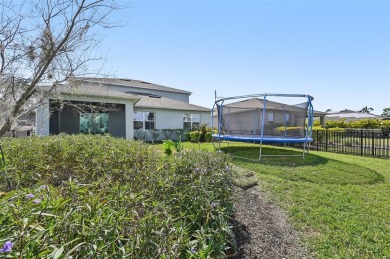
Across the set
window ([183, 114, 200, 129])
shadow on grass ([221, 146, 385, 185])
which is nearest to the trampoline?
shadow on grass ([221, 146, 385, 185])

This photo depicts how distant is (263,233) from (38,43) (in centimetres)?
488

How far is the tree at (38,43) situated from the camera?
13.9ft

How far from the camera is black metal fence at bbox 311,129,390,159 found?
10.1 metres

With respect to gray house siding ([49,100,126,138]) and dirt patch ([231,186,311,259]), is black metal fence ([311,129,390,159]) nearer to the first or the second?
dirt patch ([231,186,311,259])

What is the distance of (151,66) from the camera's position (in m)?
9.40

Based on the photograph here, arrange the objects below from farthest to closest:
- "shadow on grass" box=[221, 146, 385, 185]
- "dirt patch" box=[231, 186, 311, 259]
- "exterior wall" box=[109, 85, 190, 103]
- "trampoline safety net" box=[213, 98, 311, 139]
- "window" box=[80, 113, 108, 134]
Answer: "exterior wall" box=[109, 85, 190, 103]
"window" box=[80, 113, 108, 134]
"trampoline safety net" box=[213, 98, 311, 139]
"shadow on grass" box=[221, 146, 385, 185]
"dirt patch" box=[231, 186, 311, 259]

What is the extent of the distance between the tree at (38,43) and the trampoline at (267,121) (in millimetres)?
6230

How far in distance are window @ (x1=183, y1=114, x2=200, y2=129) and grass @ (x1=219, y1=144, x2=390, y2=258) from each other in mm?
14260

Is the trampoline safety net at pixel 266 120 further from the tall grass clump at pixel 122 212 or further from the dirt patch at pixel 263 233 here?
the tall grass clump at pixel 122 212

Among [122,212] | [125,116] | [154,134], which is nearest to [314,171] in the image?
[122,212]

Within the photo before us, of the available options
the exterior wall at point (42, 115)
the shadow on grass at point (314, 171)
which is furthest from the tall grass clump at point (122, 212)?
the shadow on grass at point (314, 171)

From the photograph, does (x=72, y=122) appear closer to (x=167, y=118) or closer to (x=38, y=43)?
(x=167, y=118)

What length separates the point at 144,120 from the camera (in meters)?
19.2

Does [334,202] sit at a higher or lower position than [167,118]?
lower
